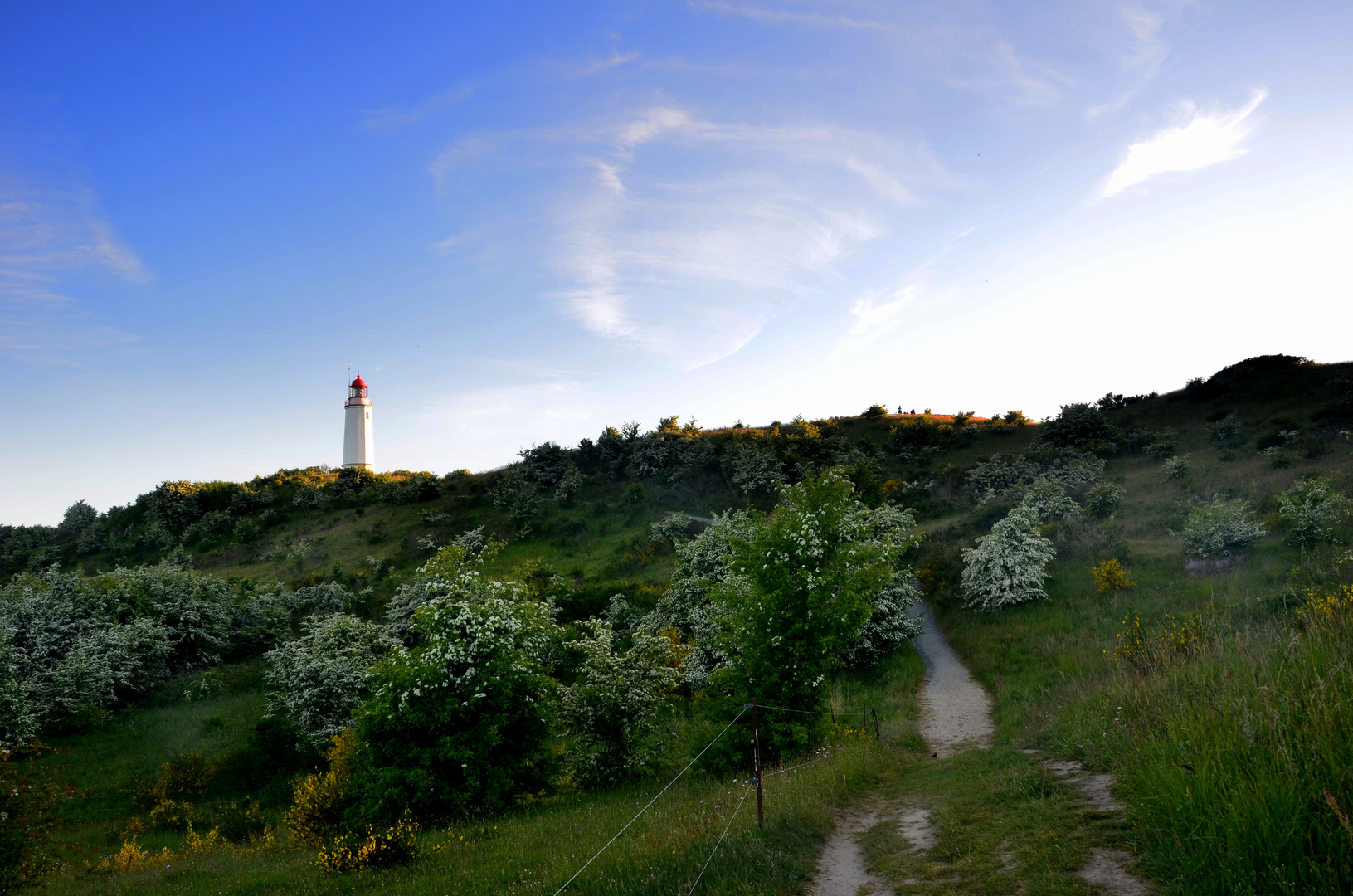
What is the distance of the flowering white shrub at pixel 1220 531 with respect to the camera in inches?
844

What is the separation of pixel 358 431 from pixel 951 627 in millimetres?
75780

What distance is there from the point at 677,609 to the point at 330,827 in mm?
16242

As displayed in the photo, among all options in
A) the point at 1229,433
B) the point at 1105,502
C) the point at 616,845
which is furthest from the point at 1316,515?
the point at 1229,433

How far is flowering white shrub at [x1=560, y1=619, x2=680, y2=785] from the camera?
16766mm

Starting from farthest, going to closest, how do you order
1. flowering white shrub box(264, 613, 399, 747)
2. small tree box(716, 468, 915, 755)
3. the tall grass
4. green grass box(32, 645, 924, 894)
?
flowering white shrub box(264, 613, 399, 747) → small tree box(716, 468, 915, 755) → green grass box(32, 645, 924, 894) → the tall grass

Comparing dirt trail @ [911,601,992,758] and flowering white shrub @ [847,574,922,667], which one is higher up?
flowering white shrub @ [847,574,922,667]

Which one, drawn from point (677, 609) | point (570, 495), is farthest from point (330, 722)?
point (570, 495)

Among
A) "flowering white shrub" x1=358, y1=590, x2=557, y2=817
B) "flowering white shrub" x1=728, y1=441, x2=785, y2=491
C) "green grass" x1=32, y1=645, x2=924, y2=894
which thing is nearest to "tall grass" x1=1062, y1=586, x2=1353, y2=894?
"green grass" x1=32, y1=645, x2=924, y2=894

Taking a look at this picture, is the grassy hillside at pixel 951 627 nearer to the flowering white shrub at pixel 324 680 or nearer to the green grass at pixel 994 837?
the green grass at pixel 994 837

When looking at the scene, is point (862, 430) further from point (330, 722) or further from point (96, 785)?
point (96, 785)

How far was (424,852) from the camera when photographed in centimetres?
1141

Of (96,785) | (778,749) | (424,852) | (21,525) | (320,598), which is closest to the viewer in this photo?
(424,852)

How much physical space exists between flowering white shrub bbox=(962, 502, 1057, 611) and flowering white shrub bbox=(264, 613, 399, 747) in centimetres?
2253

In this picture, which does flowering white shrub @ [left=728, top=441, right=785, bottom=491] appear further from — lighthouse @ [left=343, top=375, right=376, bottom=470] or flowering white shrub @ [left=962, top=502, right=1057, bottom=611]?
lighthouse @ [left=343, top=375, right=376, bottom=470]
